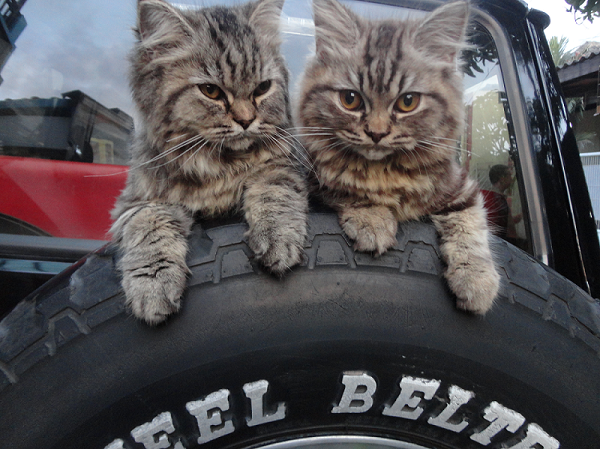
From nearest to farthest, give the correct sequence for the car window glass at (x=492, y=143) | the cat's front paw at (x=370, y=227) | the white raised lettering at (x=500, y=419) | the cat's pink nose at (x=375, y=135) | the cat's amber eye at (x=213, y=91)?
the white raised lettering at (x=500, y=419) < the cat's front paw at (x=370, y=227) < the cat's pink nose at (x=375, y=135) < the cat's amber eye at (x=213, y=91) < the car window glass at (x=492, y=143)

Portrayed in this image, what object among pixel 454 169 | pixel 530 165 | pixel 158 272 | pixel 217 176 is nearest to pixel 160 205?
pixel 217 176

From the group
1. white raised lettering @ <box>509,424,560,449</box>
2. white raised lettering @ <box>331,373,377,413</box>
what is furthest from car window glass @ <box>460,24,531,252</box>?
white raised lettering @ <box>331,373,377,413</box>

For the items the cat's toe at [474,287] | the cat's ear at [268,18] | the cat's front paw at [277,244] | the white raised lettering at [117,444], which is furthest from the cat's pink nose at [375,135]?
the white raised lettering at [117,444]

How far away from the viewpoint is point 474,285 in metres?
1.06

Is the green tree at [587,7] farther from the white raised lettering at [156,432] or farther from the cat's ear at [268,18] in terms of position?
the white raised lettering at [156,432]

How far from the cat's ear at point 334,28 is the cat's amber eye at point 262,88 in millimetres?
237

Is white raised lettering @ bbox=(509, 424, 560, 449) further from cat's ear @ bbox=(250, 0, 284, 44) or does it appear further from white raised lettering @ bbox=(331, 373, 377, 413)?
cat's ear @ bbox=(250, 0, 284, 44)

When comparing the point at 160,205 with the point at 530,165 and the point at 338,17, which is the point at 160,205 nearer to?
the point at 338,17

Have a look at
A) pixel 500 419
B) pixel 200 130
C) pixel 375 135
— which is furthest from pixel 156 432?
pixel 375 135

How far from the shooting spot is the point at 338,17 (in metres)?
1.48

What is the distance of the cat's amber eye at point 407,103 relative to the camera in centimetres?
138

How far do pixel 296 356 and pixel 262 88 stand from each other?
3.36ft

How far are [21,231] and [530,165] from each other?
6.25 ft

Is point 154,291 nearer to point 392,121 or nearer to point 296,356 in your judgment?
point 296,356
